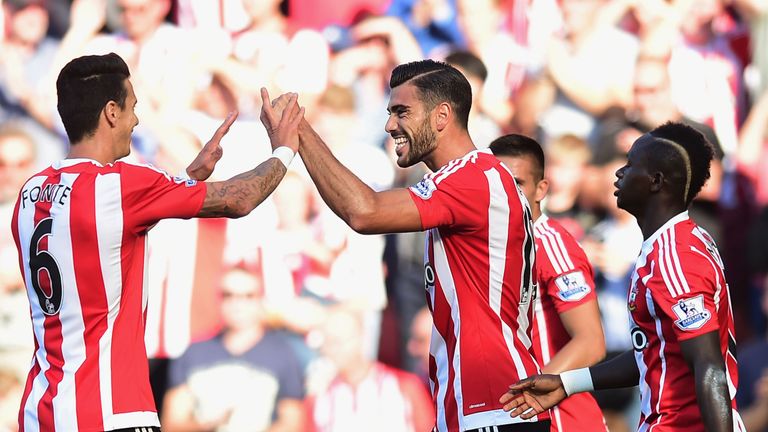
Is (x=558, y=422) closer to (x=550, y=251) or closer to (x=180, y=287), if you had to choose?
(x=550, y=251)

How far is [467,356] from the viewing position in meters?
4.90

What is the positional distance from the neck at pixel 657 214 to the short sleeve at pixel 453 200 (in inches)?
32.9

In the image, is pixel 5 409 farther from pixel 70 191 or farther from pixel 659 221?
pixel 659 221

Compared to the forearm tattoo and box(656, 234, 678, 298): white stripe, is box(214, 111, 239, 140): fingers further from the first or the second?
box(656, 234, 678, 298): white stripe

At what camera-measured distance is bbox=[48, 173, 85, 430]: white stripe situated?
4.62 metres

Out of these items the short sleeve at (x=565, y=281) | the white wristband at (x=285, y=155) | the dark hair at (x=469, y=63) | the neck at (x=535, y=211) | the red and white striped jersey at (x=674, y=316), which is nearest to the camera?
the red and white striped jersey at (x=674, y=316)

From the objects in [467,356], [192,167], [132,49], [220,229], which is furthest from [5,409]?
[467,356]

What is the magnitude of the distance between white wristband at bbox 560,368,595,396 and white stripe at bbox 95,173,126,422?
1911 millimetres

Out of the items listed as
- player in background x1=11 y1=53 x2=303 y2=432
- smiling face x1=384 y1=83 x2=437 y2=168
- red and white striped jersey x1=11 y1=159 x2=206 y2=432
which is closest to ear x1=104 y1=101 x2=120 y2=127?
player in background x1=11 y1=53 x2=303 y2=432

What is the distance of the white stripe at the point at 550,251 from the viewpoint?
610 cm

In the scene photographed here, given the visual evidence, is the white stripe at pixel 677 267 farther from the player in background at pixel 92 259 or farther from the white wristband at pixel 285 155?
the player in background at pixel 92 259

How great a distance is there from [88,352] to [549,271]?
2515mm

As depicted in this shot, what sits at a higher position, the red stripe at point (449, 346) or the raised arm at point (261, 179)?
the raised arm at point (261, 179)

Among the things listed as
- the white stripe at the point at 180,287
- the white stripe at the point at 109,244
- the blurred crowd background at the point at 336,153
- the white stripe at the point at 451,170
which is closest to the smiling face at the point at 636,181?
the white stripe at the point at 451,170
